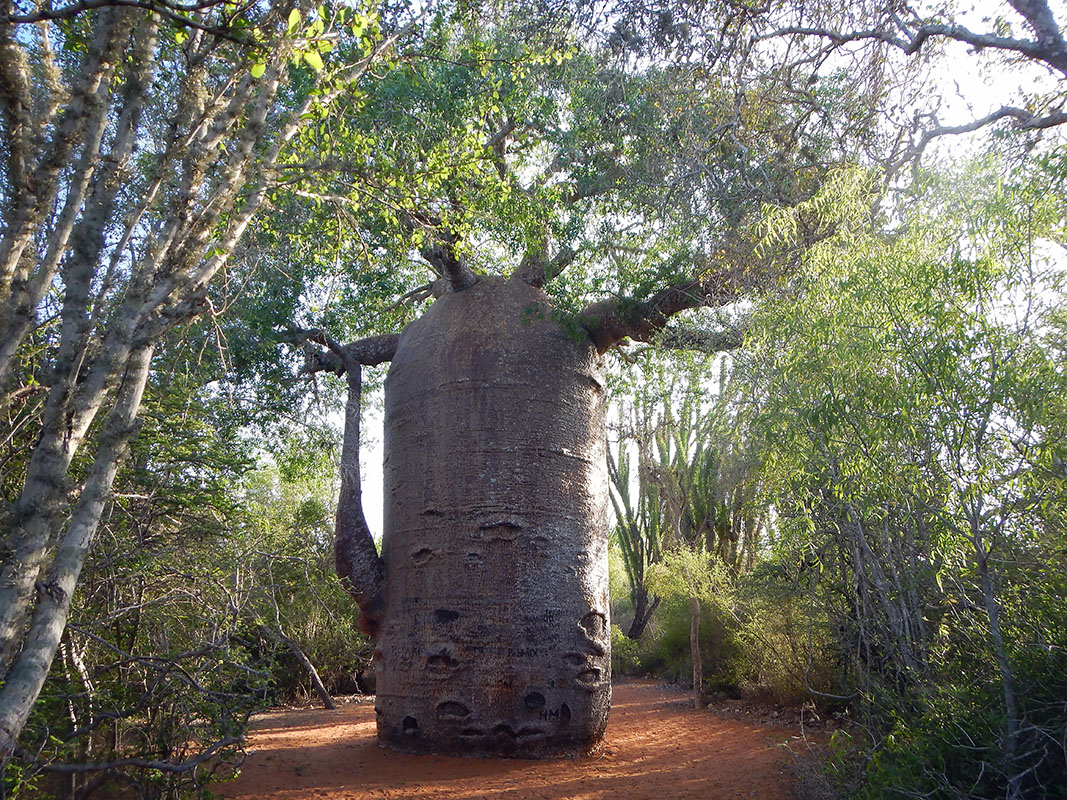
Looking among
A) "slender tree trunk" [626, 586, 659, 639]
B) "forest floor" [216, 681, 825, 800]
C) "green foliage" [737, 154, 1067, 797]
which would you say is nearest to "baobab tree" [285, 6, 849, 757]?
"forest floor" [216, 681, 825, 800]

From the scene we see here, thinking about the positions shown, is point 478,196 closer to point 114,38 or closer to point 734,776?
point 114,38

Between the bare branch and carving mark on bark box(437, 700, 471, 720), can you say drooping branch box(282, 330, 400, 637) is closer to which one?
carving mark on bark box(437, 700, 471, 720)

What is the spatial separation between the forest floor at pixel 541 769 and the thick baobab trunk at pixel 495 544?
0.72 feet

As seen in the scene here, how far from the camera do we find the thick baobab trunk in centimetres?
484

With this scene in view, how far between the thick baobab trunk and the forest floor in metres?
0.22

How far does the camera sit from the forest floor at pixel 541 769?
166 inches

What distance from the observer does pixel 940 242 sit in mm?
3523

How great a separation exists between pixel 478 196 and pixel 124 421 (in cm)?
301

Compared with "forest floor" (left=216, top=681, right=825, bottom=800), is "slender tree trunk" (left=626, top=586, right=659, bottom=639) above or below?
above

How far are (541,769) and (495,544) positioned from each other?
1.41 metres

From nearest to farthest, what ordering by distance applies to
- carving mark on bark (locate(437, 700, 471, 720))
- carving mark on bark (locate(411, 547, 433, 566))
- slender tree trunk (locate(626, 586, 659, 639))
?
carving mark on bark (locate(437, 700, 471, 720)) → carving mark on bark (locate(411, 547, 433, 566)) → slender tree trunk (locate(626, 586, 659, 639))

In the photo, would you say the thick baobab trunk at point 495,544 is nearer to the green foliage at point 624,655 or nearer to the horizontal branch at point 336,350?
the horizontal branch at point 336,350

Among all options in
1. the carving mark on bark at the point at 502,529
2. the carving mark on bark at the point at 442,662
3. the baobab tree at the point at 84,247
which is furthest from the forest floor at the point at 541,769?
the baobab tree at the point at 84,247

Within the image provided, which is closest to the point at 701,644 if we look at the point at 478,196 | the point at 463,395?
the point at 463,395
